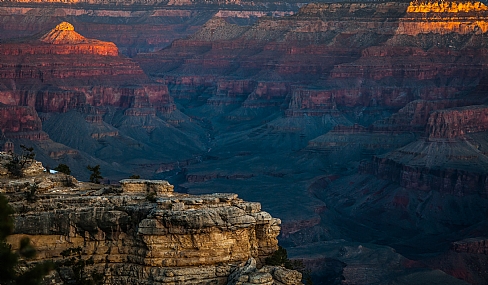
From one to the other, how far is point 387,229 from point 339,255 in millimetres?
17197

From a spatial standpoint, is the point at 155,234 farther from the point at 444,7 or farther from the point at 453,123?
the point at 444,7

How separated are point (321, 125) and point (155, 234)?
115782 mm

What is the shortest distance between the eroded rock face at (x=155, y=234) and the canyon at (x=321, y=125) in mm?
34434

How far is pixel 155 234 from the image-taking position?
4009 centimetres

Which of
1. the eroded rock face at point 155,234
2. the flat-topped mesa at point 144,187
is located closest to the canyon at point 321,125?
the flat-topped mesa at point 144,187

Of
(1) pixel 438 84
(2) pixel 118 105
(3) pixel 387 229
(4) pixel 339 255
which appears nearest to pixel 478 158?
(3) pixel 387 229

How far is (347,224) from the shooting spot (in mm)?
102438

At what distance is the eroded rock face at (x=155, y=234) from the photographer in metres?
40.0

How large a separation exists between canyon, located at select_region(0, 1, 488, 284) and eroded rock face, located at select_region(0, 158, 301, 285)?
34434mm

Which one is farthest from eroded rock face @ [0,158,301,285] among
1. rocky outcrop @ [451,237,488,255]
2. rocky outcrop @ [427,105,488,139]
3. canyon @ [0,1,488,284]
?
rocky outcrop @ [427,105,488,139]

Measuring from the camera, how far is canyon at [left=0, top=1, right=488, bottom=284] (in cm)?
9706

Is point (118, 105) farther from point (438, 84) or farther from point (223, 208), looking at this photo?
point (223, 208)

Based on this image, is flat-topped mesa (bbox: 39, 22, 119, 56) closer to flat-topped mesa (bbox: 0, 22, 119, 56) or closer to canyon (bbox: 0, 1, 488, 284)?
flat-topped mesa (bbox: 0, 22, 119, 56)

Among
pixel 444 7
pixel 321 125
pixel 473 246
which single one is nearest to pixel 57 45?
pixel 321 125
